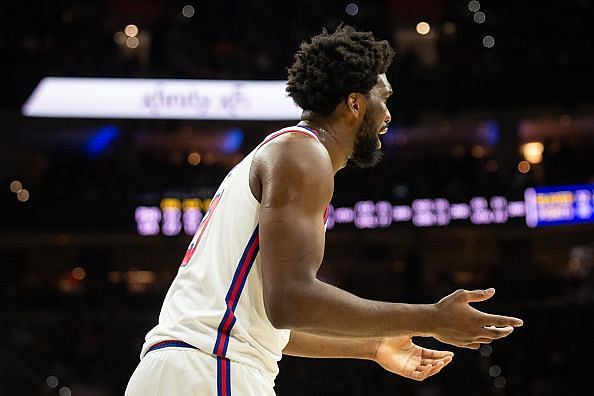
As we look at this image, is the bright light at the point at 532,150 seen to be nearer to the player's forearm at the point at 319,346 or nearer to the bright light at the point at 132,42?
the bright light at the point at 132,42

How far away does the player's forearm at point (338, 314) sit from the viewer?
248cm

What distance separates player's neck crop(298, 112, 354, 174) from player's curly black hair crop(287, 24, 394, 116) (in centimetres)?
3

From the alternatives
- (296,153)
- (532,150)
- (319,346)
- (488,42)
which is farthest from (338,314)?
(532,150)

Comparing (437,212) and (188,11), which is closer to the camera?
(437,212)

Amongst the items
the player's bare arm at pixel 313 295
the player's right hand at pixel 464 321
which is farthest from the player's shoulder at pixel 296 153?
the player's right hand at pixel 464 321

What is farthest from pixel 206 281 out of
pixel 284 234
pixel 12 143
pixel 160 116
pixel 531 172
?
pixel 12 143

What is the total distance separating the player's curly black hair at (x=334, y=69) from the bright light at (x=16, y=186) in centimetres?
1577

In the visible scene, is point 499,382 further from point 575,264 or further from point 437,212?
point 575,264

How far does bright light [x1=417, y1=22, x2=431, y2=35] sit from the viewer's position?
2384cm

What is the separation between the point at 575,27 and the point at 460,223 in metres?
5.25

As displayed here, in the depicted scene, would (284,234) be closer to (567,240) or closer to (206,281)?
(206,281)

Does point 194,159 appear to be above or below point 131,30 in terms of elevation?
below

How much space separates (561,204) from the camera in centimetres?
1758

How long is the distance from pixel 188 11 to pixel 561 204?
875cm
